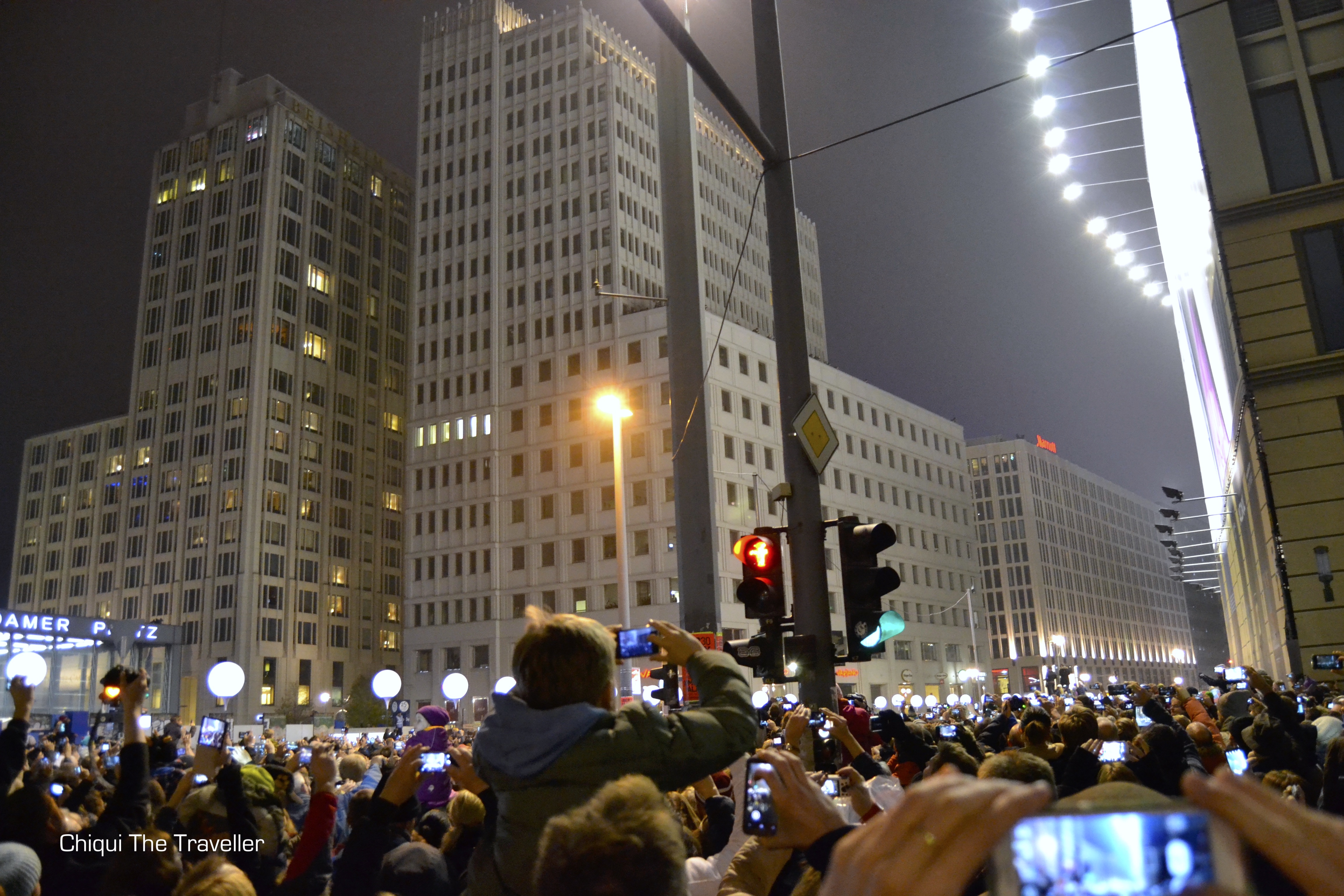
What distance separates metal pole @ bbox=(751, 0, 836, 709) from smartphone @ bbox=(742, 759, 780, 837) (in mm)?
5574

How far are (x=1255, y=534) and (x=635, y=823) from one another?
1189 inches

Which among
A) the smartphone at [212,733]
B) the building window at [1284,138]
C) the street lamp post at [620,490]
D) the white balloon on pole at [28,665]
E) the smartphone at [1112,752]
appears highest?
the building window at [1284,138]

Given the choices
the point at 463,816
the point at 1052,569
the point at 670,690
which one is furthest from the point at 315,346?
the point at 463,816

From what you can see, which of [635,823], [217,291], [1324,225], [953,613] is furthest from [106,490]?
[635,823]

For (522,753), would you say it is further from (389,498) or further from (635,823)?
(389,498)

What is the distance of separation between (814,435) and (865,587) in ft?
4.35

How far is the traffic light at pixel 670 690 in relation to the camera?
11.8 metres

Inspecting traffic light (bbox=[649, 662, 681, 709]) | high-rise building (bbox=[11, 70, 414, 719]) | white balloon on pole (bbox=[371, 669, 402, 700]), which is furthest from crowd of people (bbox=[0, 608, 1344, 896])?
high-rise building (bbox=[11, 70, 414, 719])

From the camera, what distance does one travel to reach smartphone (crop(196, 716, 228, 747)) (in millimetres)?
6770

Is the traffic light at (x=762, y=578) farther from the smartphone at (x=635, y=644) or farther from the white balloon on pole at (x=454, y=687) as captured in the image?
the white balloon on pole at (x=454, y=687)

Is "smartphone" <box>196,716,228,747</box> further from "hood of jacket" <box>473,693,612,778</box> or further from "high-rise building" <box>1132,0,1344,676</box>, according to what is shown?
"high-rise building" <box>1132,0,1344,676</box>

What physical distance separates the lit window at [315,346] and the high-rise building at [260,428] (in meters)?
0.26

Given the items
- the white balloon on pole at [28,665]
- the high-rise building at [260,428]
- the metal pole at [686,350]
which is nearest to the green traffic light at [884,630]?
the metal pole at [686,350]

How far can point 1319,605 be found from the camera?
1833 cm
